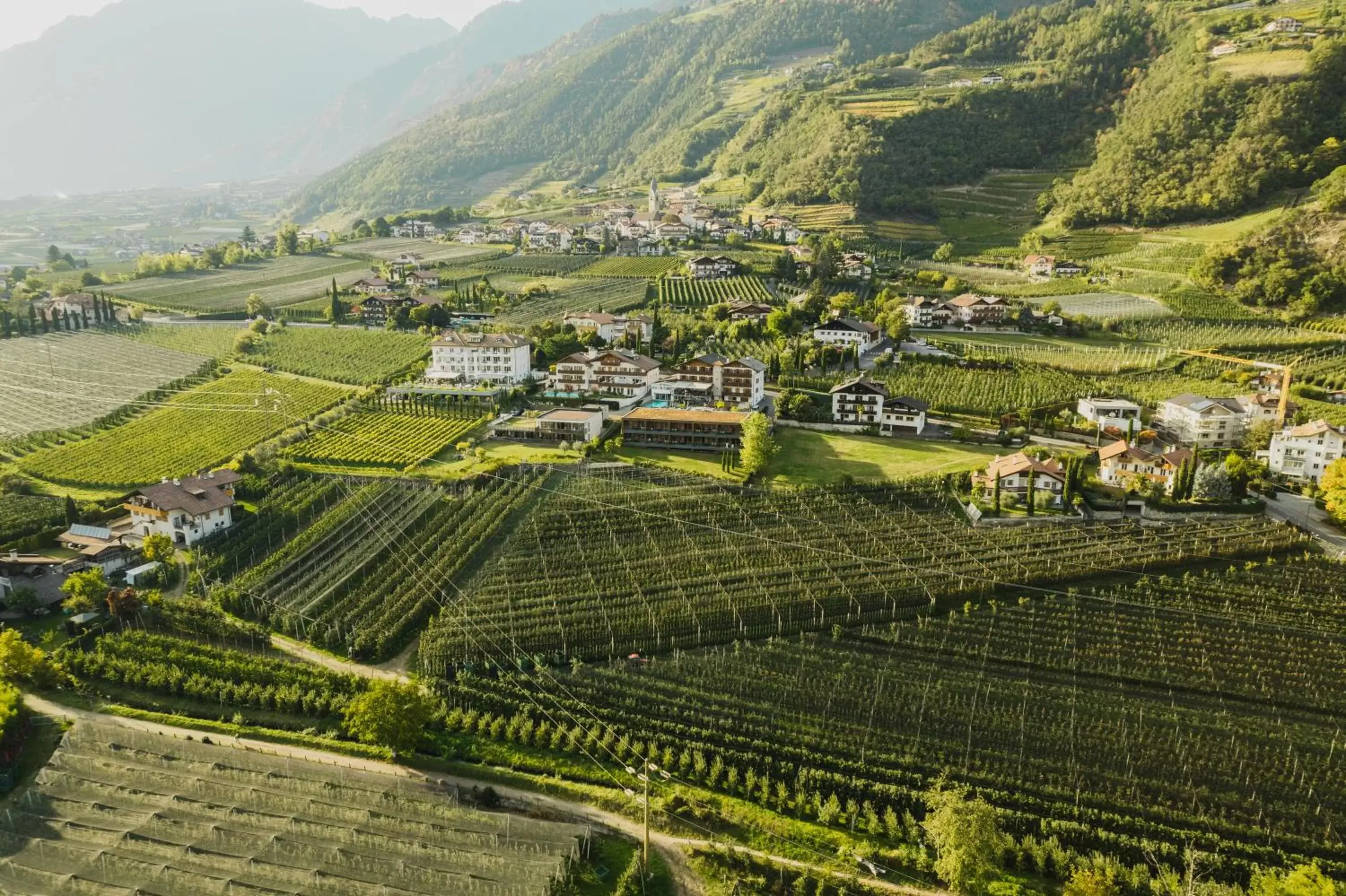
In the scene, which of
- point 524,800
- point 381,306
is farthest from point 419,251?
point 524,800

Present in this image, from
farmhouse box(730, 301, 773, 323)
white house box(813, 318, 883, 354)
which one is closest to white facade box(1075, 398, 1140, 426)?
white house box(813, 318, 883, 354)

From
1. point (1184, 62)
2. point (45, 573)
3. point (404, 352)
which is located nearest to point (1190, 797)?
point (45, 573)

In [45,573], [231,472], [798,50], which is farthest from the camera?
[798,50]

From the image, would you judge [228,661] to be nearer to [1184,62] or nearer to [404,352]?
[404,352]

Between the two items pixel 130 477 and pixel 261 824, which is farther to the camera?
pixel 130 477

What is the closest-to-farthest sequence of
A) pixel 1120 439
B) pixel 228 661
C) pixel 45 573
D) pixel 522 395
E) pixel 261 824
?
1. pixel 261 824
2. pixel 228 661
3. pixel 45 573
4. pixel 1120 439
5. pixel 522 395

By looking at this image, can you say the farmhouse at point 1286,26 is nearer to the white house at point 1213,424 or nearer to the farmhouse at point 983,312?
the farmhouse at point 983,312

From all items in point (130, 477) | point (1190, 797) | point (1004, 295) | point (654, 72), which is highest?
point (654, 72)
